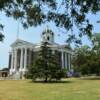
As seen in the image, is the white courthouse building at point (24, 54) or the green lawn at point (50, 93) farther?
the white courthouse building at point (24, 54)

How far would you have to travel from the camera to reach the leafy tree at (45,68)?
64.9 meters

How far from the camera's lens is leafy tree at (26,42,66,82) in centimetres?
6488

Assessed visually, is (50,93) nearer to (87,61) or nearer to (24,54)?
(87,61)

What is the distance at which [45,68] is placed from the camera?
65.6 metres

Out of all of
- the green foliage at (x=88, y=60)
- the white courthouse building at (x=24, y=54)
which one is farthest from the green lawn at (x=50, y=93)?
the white courthouse building at (x=24, y=54)

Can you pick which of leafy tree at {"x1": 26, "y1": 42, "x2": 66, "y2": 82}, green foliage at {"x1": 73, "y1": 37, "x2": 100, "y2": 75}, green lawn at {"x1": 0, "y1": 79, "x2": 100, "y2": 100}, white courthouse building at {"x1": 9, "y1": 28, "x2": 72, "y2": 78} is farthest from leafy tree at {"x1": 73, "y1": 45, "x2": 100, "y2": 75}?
green lawn at {"x1": 0, "y1": 79, "x2": 100, "y2": 100}

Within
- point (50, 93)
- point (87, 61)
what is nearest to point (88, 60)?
point (87, 61)

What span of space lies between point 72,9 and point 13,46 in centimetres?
11473

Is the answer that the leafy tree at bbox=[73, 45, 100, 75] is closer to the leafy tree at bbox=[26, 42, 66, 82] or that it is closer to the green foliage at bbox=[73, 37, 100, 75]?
the green foliage at bbox=[73, 37, 100, 75]

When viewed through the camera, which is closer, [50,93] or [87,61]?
[50,93]

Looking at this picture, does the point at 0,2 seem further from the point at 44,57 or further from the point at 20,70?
the point at 20,70

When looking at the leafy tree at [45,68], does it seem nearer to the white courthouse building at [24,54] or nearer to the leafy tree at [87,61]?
the leafy tree at [87,61]

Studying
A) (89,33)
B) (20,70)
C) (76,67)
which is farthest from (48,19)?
(20,70)

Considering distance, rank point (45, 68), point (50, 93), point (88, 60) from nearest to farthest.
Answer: point (50, 93) → point (45, 68) → point (88, 60)
